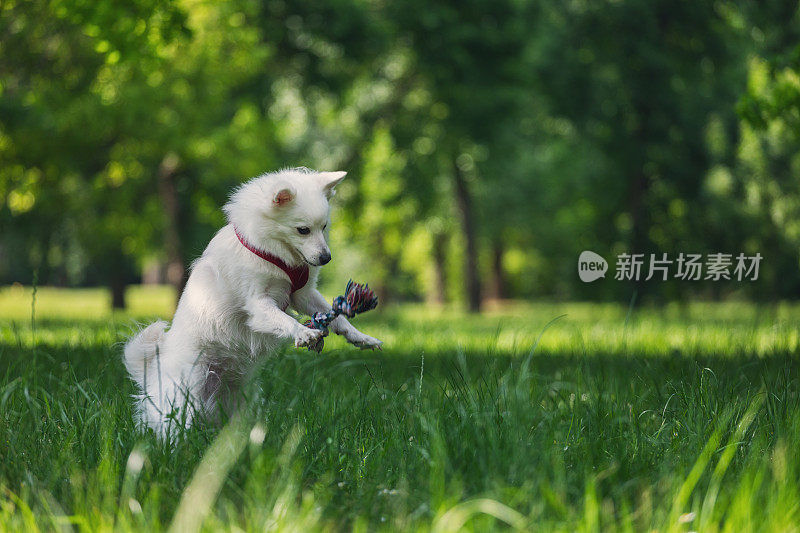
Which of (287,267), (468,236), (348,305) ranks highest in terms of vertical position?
(287,267)

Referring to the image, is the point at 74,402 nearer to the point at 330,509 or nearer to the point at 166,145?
the point at 330,509

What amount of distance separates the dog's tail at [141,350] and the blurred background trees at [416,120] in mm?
6726

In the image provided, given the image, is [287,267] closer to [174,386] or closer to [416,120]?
[174,386]

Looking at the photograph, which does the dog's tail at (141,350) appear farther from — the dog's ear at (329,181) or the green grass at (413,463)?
the dog's ear at (329,181)

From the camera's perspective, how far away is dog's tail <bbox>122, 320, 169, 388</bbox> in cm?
430

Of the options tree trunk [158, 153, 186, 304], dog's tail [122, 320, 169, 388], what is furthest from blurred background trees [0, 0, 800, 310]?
dog's tail [122, 320, 169, 388]

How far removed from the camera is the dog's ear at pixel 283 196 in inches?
151

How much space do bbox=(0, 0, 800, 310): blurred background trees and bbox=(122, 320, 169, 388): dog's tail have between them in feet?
22.1

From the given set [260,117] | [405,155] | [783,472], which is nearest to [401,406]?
[783,472]

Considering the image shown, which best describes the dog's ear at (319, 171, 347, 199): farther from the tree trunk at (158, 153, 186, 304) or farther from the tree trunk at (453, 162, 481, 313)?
the tree trunk at (453, 162, 481, 313)

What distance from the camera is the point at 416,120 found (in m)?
22.6

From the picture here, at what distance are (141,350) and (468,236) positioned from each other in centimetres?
2034

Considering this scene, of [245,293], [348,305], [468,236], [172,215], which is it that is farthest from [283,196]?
[468,236]

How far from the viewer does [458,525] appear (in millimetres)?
2369
